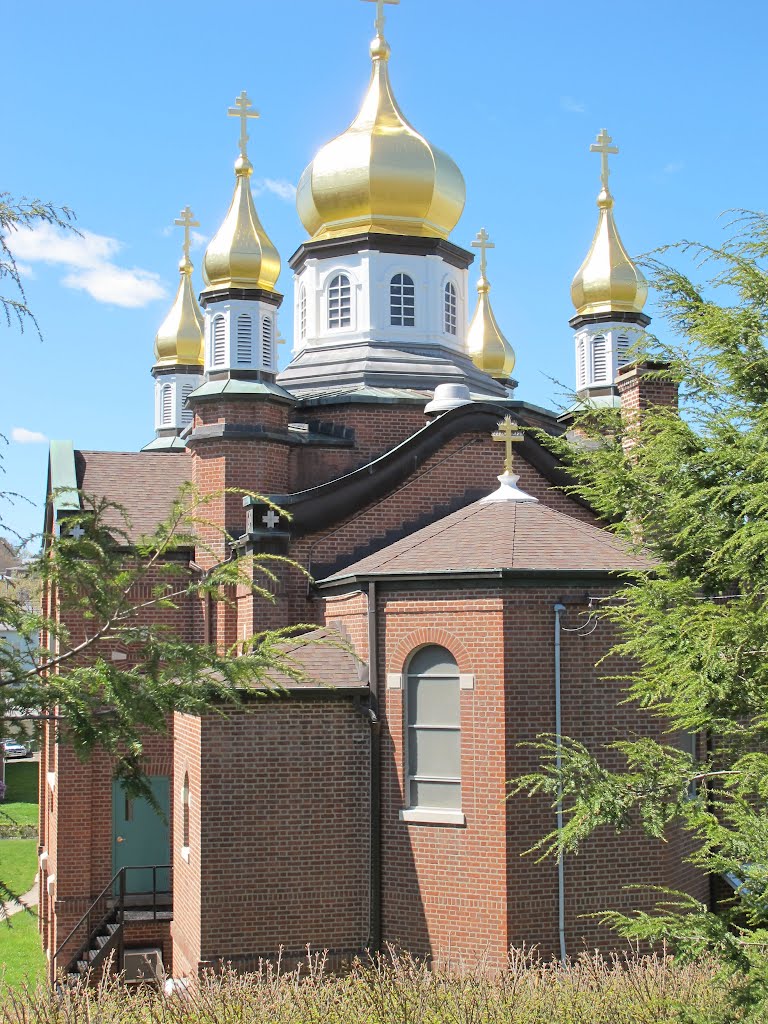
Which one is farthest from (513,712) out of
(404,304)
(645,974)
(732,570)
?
(404,304)

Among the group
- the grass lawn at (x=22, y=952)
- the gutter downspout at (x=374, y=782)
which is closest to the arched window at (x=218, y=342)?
the gutter downspout at (x=374, y=782)

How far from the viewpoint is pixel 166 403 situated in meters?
32.0

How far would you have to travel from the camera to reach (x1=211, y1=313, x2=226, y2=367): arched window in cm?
1942

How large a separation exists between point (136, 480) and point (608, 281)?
32.5 ft

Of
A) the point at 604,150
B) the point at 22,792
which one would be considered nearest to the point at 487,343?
the point at 604,150

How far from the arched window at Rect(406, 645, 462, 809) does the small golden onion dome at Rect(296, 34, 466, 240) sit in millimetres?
10515

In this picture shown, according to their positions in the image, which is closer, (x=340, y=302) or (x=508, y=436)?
(x=508, y=436)

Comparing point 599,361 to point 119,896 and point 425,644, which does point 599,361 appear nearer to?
point 425,644

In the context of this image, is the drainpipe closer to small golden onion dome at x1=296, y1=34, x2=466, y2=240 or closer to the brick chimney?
the brick chimney

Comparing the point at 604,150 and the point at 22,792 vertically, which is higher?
the point at 604,150

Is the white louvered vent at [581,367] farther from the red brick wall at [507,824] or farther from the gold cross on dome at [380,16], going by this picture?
the red brick wall at [507,824]

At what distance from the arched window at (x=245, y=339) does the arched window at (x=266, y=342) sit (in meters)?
0.19

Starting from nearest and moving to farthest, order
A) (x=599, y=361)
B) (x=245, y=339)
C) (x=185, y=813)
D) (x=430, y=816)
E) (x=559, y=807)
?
(x=559, y=807)
(x=430, y=816)
(x=185, y=813)
(x=245, y=339)
(x=599, y=361)

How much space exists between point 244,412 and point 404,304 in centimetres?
488
